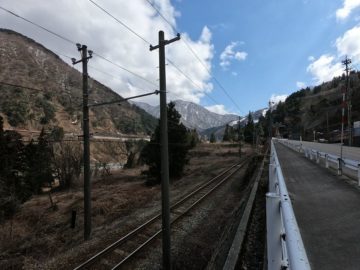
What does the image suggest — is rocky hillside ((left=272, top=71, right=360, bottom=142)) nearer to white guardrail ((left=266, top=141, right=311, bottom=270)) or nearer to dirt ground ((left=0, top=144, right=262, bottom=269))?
dirt ground ((left=0, top=144, right=262, bottom=269))

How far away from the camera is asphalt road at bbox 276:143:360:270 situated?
169 inches

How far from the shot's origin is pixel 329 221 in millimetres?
6160

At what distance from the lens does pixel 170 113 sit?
31406mm

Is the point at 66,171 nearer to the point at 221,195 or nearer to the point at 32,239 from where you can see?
the point at 32,239

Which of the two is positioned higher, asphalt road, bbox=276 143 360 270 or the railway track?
asphalt road, bbox=276 143 360 270

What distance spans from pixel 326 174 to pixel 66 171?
31.5 metres

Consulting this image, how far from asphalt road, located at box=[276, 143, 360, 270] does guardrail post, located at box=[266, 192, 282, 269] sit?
1.66 m

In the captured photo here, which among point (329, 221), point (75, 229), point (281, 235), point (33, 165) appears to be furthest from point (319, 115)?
point (281, 235)

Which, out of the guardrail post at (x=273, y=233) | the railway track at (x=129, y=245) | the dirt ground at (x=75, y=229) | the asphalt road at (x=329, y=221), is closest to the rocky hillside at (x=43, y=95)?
the dirt ground at (x=75, y=229)

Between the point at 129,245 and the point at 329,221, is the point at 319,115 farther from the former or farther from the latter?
the point at 329,221

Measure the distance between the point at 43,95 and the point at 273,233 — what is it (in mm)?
122988

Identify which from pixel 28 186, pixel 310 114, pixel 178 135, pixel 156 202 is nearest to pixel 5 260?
pixel 156 202

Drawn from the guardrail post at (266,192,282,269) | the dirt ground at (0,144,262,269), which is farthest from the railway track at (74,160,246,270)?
the guardrail post at (266,192,282,269)

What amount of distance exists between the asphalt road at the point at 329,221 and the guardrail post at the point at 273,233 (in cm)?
166
